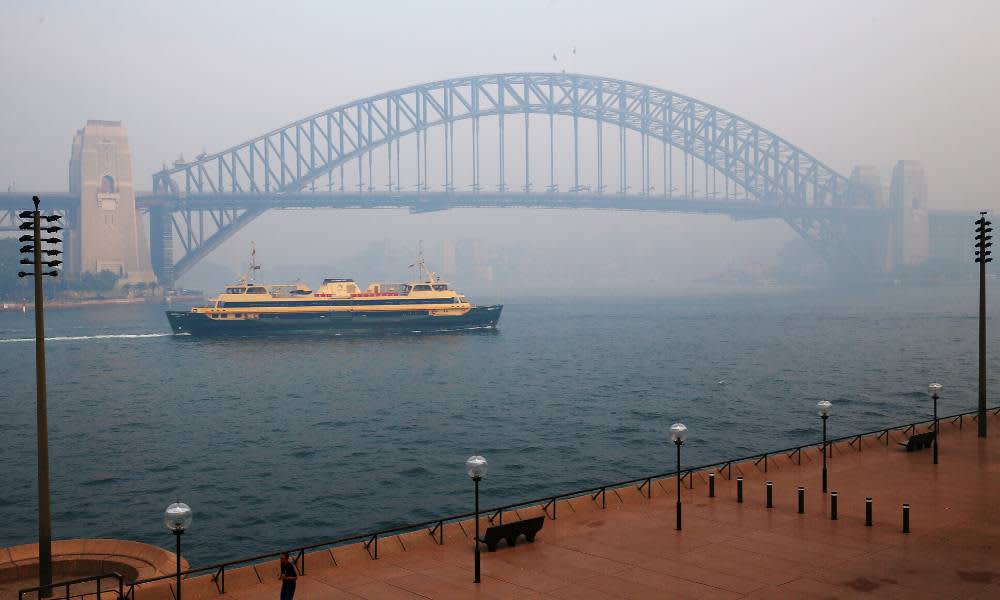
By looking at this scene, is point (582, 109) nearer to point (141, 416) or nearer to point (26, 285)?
point (26, 285)

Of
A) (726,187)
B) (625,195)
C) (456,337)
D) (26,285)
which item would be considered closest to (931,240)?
(726,187)

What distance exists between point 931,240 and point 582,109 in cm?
9888

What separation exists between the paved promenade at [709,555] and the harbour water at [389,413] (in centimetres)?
753

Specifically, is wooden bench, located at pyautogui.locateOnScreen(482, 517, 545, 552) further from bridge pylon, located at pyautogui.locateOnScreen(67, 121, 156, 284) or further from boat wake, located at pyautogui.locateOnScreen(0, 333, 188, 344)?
bridge pylon, located at pyautogui.locateOnScreen(67, 121, 156, 284)

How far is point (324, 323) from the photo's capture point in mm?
75438

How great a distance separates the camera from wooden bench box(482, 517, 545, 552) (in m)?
13.3

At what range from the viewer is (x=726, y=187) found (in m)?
140

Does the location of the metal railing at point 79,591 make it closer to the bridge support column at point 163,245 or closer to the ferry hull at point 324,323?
the ferry hull at point 324,323

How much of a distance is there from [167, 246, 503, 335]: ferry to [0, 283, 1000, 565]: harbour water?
2.23 meters

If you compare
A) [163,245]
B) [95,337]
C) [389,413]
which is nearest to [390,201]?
[163,245]

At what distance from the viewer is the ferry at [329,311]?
241ft

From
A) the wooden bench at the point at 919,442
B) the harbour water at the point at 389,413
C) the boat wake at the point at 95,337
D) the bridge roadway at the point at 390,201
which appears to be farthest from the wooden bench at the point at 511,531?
the bridge roadway at the point at 390,201

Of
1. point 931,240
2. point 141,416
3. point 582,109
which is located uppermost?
point 582,109

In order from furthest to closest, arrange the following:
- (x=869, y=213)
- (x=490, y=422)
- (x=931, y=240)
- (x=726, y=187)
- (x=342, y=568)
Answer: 1. (x=931, y=240)
2. (x=869, y=213)
3. (x=726, y=187)
4. (x=490, y=422)
5. (x=342, y=568)
